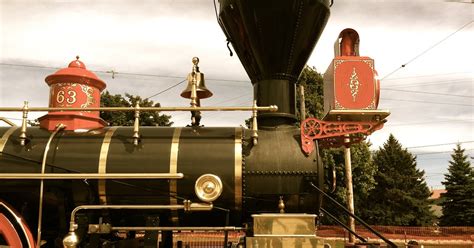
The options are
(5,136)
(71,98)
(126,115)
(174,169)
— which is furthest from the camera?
(126,115)

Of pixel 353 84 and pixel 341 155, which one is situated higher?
pixel 341 155

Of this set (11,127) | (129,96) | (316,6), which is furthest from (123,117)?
Result: (316,6)

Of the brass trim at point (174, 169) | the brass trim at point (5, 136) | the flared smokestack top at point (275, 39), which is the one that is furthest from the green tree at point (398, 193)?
the brass trim at point (5, 136)

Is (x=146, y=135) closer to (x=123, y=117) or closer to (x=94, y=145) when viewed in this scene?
(x=94, y=145)

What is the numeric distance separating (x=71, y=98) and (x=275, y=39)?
2515 millimetres

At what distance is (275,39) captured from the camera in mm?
4438

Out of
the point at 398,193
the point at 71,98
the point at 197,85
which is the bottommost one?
the point at 398,193

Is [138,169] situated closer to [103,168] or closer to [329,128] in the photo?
[103,168]

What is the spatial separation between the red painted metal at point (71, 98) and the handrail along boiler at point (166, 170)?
0.13ft

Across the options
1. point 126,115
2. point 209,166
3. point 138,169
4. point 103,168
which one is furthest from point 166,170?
point 126,115

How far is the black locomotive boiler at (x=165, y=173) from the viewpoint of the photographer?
4055 millimetres

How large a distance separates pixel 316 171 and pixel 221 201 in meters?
1.07

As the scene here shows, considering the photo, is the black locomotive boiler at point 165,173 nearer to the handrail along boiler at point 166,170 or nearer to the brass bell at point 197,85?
the handrail along boiler at point 166,170

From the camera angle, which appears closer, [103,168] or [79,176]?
[79,176]
